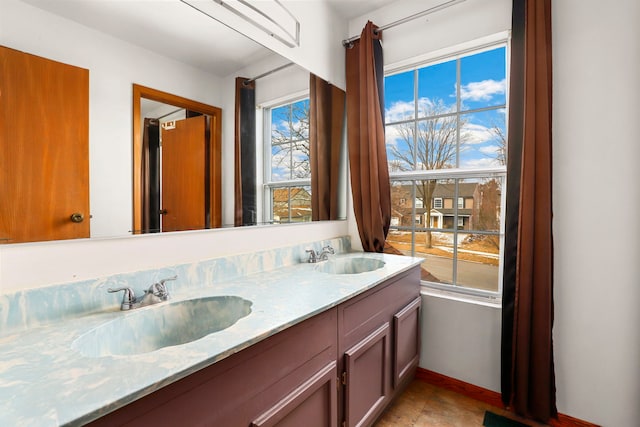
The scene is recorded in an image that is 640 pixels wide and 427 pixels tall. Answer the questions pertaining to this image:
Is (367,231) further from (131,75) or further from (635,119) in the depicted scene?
(131,75)

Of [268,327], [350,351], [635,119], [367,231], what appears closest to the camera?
[268,327]

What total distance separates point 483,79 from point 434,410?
93.1 inches

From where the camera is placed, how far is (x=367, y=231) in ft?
7.23

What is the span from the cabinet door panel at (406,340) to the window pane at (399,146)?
39.2 inches

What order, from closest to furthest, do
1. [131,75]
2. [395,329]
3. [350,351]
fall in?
1. [131,75]
2. [350,351]
3. [395,329]

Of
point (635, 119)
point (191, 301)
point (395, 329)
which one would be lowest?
point (395, 329)

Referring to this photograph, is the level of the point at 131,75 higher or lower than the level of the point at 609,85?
lower

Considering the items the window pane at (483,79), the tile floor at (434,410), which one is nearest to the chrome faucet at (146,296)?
the tile floor at (434,410)

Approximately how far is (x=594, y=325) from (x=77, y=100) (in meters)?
2.47

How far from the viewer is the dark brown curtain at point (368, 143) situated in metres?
2.12

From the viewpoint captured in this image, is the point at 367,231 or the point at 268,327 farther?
the point at 367,231

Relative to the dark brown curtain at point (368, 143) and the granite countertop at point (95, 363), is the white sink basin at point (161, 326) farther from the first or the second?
the dark brown curtain at point (368, 143)

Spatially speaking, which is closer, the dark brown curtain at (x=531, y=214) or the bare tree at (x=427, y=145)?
the dark brown curtain at (x=531, y=214)

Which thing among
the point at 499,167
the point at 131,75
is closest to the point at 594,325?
the point at 499,167
